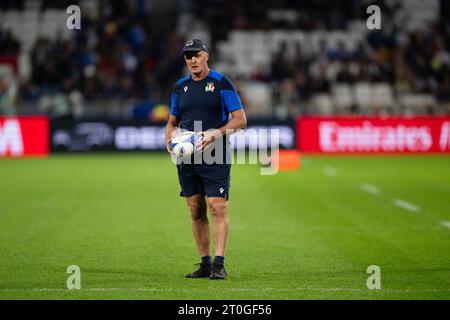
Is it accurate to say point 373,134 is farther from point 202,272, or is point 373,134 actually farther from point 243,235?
point 202,272

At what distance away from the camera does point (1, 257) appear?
10.9 meters

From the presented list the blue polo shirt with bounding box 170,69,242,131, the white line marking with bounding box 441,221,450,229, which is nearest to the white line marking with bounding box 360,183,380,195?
the white line marking with bounding box 441,221,450,229

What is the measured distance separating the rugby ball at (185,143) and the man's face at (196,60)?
0.63 m

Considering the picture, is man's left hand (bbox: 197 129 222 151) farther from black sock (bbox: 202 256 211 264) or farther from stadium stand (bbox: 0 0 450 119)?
stadium stand (bbox: 0 0 450 119)

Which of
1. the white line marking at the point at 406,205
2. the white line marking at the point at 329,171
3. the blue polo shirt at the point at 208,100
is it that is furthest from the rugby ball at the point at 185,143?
the white line marking at the point at 329,171

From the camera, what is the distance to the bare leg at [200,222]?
31.9 ft

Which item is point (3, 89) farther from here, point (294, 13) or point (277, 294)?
point (277, 294)

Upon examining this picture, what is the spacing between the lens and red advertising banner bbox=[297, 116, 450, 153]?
3002 cm

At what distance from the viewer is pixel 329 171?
2417cm

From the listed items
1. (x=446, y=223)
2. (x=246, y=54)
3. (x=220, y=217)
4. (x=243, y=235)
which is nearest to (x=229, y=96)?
(x=220, y=217)

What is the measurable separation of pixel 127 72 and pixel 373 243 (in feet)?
71.2

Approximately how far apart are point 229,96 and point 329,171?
14971 mm

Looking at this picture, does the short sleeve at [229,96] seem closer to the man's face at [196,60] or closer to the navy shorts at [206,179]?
the man's face at [196,60]

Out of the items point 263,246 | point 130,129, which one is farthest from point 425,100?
point 263,246
